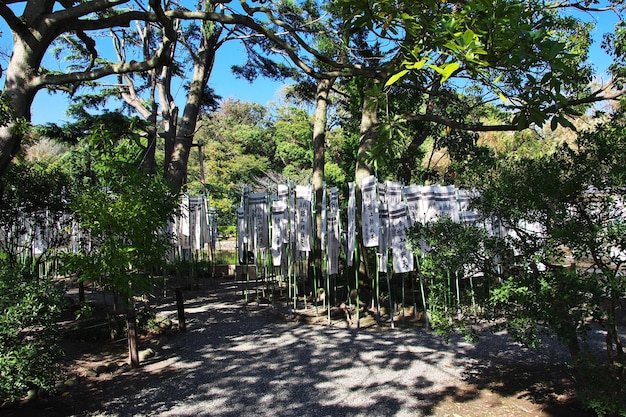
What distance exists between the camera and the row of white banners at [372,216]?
6195 millimetres

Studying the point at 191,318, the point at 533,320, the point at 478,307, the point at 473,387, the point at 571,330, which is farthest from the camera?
the point at 191,318

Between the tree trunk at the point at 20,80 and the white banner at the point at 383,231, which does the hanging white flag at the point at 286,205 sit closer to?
the white banner at the point at 383,231

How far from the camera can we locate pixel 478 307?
12.7 feet

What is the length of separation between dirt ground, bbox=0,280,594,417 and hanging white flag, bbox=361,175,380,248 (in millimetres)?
2195

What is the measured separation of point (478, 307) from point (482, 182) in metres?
1.26

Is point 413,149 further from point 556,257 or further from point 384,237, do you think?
point 556,257

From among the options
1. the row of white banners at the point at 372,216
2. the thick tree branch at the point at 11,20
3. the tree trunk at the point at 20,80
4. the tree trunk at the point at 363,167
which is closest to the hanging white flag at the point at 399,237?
the row of white banners at the point at 372,216

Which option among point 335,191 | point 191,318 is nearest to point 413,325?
point 335,191

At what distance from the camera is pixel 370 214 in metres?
6.25

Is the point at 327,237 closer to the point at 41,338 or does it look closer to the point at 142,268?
the point at 142,268

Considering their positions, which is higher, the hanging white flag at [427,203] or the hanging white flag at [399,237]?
the hanging white flag at [427,203]

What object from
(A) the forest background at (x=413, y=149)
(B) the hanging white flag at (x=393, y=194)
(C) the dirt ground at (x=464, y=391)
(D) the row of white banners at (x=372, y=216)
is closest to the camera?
(A) the forest background at (x=413, y=149)

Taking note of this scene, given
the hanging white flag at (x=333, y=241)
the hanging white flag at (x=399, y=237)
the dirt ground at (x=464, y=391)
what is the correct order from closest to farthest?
the dirt ground at (x=464, y=391)
the hanging white flag at (x=399, y=237)
the hanging white flag at (x=333, y=241)

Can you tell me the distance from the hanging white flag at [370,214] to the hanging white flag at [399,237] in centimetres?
22
